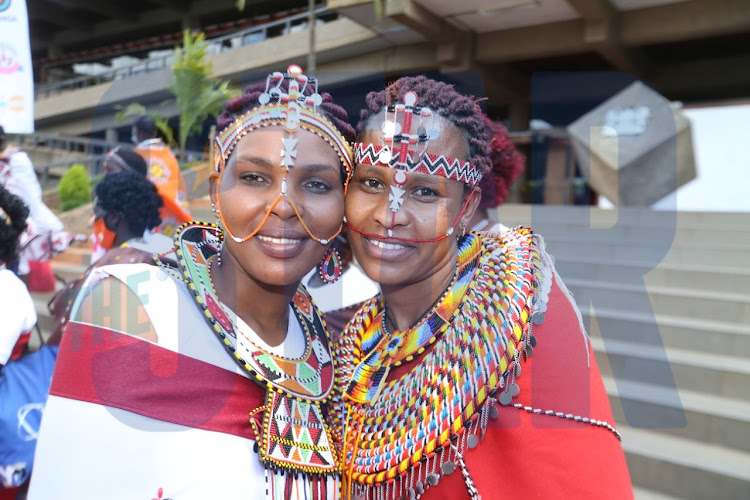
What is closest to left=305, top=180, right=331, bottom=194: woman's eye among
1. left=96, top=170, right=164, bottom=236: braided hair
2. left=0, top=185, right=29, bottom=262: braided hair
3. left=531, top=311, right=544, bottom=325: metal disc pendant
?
left=531, top=311, right=544, bottom=325: metal disc pendant

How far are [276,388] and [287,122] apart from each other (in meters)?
0.78

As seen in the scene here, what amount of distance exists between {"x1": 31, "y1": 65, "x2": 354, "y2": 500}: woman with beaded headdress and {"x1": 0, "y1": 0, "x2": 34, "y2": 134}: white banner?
1.87 m

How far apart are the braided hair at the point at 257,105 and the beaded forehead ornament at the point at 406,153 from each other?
0.15 m

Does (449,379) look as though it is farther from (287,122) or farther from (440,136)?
(287,122)

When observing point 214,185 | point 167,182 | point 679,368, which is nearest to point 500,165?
point 679,368

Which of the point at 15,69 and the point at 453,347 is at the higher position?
the point at 15,69

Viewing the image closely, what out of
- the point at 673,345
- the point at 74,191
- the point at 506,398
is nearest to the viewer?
the point at 506,398

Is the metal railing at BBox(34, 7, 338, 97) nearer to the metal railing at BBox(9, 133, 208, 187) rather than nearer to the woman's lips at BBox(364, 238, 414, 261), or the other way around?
the metal railing at BBox(9, 133, 208, 187)

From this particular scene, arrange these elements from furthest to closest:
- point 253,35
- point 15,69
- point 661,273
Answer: point 253,35
point 661,273
point 15,69

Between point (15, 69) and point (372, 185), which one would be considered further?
point (15, 69)

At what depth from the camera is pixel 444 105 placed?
1.62m

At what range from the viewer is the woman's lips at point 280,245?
1627mm

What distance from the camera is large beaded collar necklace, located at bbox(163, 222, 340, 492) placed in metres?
1.61

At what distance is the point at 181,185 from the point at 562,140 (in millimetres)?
7217
